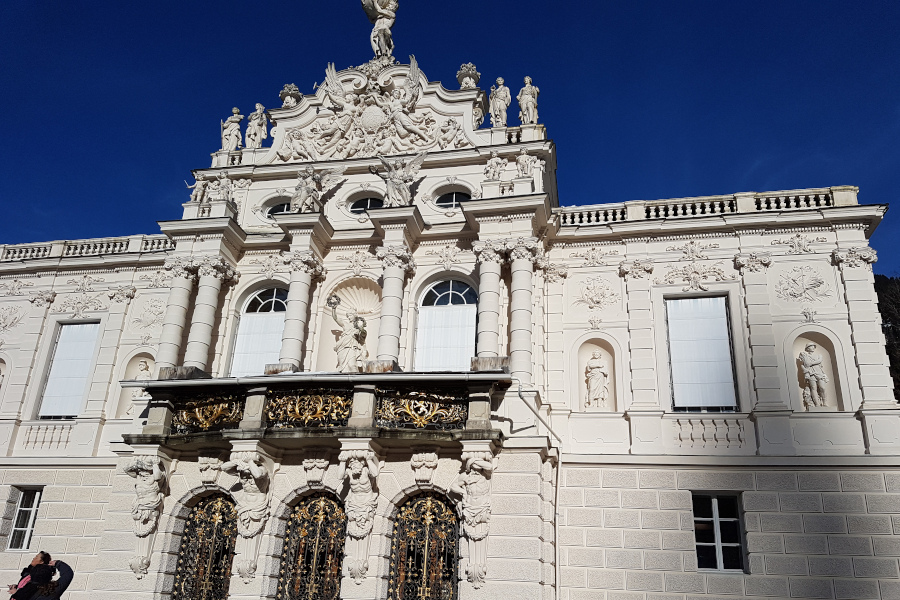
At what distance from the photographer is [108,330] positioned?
22.9 metres

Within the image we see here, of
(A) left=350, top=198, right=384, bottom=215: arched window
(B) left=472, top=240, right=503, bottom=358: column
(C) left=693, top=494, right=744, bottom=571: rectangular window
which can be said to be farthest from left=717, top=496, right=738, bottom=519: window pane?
(A) left=350, top=198, right=384, bottom=215: arched window

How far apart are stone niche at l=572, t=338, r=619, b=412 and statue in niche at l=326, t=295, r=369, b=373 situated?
5591 mm

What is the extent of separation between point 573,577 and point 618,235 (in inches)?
355

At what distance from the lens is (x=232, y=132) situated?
2448cm

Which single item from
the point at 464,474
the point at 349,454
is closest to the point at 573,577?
the point at 464,474

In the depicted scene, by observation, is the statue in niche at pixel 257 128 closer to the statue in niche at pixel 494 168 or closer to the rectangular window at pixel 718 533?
the statue in niche at pixel 494 168

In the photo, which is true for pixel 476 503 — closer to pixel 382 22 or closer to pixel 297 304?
pixel 297 304

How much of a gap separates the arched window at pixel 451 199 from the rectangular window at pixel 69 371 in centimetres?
1136

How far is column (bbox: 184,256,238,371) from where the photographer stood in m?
20.3

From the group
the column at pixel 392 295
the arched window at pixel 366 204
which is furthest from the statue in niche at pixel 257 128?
the column at pixel 392 295

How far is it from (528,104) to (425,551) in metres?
13.2

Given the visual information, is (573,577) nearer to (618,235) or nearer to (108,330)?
(618,235)

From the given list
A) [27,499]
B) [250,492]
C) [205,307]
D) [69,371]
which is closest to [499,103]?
[205,307]

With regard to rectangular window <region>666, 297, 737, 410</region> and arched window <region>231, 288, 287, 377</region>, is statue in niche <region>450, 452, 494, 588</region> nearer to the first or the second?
rectangular window <region>666, 297, 737, 410</region>
